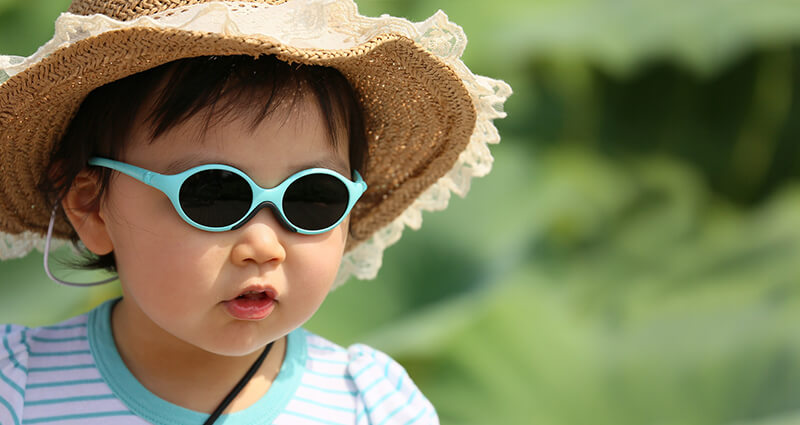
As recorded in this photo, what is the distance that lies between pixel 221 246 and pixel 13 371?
0.39m

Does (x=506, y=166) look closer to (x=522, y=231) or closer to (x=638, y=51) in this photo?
(x=522, y=231)

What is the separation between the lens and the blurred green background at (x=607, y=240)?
8.41 ft

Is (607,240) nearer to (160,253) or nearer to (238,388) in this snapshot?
(238,388)

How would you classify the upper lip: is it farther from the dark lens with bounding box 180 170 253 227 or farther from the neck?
the neck

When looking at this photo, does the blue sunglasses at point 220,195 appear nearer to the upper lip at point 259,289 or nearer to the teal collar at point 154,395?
the upper lip at point 259,289

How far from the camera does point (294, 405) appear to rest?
1378mm

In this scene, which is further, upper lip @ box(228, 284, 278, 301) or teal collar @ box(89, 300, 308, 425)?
teal collar @ box(89, 300, 308, 425)

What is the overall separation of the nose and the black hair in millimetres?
117

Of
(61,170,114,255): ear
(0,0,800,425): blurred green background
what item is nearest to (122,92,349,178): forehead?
(61,170,114,255): ear

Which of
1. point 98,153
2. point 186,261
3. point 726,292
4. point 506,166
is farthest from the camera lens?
point 506,166

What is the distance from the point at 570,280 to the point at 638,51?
1118 mm

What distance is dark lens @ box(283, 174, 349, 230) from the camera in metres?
1.23

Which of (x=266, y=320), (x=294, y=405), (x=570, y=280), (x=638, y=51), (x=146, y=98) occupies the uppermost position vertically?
(x=146, y=98)

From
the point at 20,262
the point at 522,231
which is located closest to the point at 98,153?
the point at 20,262
